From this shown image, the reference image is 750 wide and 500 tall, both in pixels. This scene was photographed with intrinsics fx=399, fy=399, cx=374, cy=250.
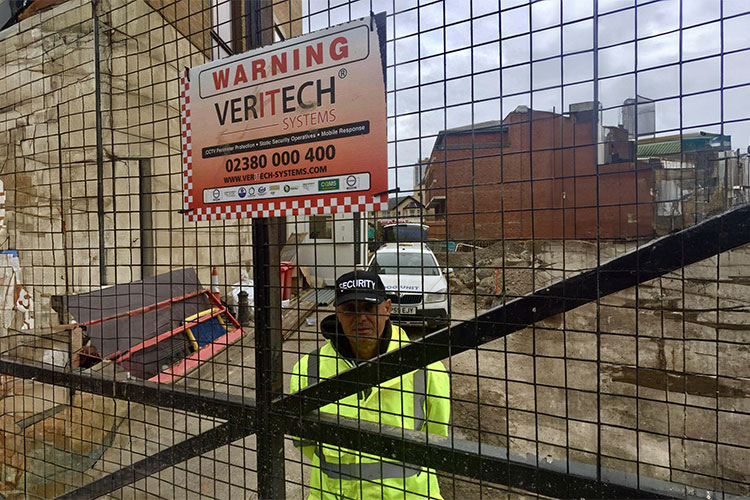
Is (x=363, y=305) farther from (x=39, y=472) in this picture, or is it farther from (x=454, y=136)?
(x=39, y=472)

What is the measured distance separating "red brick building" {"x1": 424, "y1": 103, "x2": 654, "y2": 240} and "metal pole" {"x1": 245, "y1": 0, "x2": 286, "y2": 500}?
76 cm

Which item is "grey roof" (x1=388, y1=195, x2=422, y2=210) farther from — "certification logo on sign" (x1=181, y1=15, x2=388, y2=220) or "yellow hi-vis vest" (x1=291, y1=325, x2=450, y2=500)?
"yellow hi-vis vest" (x1=291, y1=325, x2=450, y2=500)

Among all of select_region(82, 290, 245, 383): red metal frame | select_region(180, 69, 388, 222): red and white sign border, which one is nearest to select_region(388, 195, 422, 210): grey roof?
select_region(180, 69, 388, 222): red and white sign border

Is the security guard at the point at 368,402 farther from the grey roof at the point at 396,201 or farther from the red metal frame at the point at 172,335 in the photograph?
the red metal frame at the point at 172,335

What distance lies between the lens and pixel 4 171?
384 centimetres

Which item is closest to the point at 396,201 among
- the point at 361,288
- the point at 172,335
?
the point at 361,288

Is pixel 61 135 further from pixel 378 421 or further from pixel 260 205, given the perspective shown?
pixel 378 421

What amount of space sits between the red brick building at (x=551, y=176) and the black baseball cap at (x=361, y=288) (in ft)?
1.46

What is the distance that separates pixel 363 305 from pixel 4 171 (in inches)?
161

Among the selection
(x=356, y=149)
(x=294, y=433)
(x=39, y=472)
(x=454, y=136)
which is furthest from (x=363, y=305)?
(x=39, y=472)

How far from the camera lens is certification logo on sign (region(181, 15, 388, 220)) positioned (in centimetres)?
144

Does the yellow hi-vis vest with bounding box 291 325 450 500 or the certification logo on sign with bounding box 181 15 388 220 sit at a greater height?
the certification logo on sign with bounding box 181 15 388 220

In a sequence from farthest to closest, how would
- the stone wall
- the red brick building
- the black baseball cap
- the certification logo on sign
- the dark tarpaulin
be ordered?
1. the stone wall
2. the dark tarpaulin
3. the black baseball cap
4. the certification logo on sign
5. the red brick building

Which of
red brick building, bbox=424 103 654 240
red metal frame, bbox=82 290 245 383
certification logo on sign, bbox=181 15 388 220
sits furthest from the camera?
red metal frame, bbox=82 290 245 383
